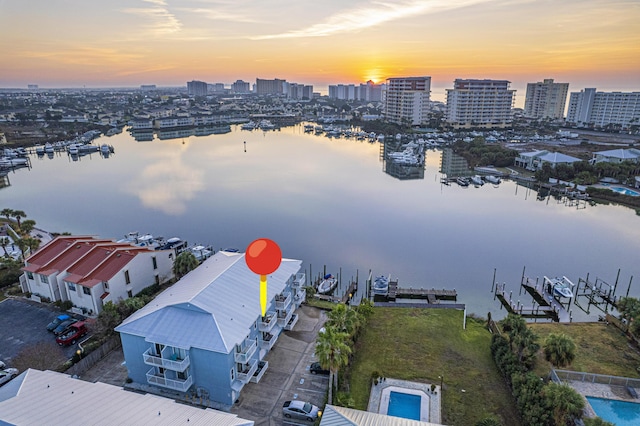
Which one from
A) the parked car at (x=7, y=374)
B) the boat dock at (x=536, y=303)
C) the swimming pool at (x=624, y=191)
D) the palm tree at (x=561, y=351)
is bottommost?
the boat dock at (x=536, y=303)

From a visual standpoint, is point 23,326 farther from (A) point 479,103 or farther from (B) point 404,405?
(A) point 479,103

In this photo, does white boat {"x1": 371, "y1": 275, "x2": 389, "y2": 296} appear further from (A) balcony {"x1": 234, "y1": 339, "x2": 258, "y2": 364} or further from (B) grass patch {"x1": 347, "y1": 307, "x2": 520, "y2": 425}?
(A) balcony {"x1": 234, "y1": 339, "x2": 258, "y2": 364}

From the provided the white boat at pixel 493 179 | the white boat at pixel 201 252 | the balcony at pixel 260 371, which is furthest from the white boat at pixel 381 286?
the white boat at pixel 493 179

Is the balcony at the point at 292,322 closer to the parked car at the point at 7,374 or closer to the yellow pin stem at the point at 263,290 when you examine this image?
the yellow pin stem at the point at 263,290

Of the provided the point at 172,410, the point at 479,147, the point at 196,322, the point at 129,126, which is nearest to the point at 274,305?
the point at 196,322

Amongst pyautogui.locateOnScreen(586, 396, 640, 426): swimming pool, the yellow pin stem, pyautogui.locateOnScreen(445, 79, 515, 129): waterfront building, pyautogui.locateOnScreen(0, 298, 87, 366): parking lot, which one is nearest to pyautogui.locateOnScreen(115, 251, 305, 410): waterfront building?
the yellow pin stem

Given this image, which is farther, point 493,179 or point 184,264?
point 493,179

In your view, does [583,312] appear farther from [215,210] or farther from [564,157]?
[564,157]

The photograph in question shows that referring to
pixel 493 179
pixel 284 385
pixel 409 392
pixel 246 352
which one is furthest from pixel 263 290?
pixel 493 179
